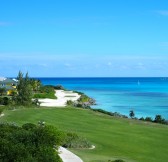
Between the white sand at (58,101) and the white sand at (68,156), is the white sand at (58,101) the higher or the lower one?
the higher one

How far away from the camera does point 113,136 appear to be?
33844mm

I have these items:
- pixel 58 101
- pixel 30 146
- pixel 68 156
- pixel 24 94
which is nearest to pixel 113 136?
pixel 68 156

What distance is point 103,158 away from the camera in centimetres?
2395

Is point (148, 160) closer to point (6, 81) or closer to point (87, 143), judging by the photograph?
point (87, 143)

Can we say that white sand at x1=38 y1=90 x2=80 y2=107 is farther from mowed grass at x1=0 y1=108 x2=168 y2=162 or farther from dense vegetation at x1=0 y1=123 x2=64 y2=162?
dense vegetation at x1=0 y1=123 x2=64 y2=162

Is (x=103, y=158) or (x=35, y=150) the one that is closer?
(x=35, y=150)

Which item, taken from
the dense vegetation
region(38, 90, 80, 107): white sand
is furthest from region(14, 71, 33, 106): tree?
the dense vegetation

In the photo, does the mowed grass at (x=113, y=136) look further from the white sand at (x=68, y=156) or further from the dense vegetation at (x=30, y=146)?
the dense vegetation at (x=30, y=146)

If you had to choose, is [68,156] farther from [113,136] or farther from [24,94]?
[24,94]

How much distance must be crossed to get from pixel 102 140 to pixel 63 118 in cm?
1521

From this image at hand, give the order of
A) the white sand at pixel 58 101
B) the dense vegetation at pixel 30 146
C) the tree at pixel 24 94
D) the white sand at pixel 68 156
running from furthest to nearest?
1. the white sand at pixel 58 101
2. the tree at pixel 24 94
3. the white sand at pixel 68 156
4. the dense vegetation at pixel 30 146

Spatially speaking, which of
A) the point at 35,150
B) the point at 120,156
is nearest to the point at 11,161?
the point at 35,150

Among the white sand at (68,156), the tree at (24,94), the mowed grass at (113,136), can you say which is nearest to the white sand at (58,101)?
the tree at (24,94)

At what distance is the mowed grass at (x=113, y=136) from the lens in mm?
25938
